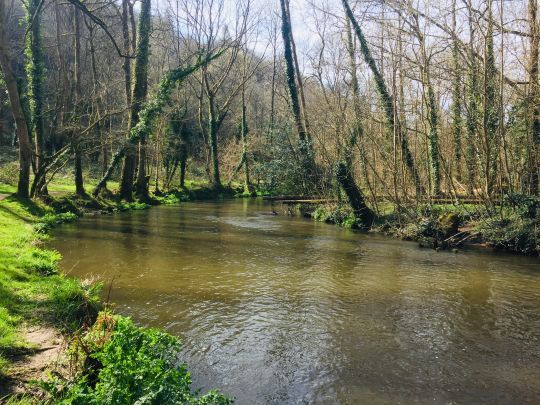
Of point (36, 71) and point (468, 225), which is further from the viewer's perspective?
point (36, 71)

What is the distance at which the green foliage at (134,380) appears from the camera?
135 inches

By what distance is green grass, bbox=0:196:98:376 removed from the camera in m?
5.04

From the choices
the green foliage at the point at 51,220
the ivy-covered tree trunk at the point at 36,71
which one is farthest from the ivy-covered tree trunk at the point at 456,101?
the ivy-covered tree trunk at the point at 36,71

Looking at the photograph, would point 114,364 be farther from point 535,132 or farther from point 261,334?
point 535,132

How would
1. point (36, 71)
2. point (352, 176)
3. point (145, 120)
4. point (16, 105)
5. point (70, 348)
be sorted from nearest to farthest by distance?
point (70, 348) < point (16, 105) < point (352, 176) < point (36, 71) < point (145, 120)

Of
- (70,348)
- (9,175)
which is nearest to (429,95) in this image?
(70,348)

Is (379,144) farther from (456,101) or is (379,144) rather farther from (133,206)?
(133,206)

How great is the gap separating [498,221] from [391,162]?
4.49m

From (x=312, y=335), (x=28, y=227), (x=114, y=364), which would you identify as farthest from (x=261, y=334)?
(x=28, y=227)

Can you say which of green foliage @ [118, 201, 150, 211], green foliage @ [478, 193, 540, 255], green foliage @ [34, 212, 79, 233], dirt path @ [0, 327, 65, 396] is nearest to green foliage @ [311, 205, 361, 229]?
green foliage @ [478, 193, 540, 255]

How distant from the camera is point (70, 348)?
14.8ft

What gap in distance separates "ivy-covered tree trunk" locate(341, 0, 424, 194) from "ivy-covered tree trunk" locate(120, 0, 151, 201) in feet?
34.6

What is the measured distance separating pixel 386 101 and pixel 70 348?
657 inches

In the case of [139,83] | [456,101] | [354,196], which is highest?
[139,83]
